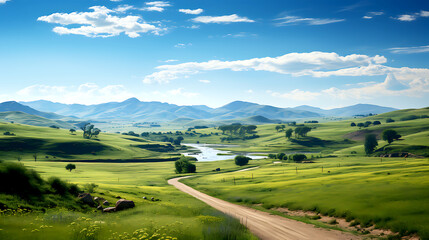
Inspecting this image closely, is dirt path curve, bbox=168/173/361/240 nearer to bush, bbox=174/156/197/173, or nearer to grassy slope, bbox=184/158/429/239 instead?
grassy slope, bbox=184/158/429/239

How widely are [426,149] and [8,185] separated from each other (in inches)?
8146

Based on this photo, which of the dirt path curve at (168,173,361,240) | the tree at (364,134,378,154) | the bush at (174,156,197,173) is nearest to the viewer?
the dirt path curve at (168,173,361,240)

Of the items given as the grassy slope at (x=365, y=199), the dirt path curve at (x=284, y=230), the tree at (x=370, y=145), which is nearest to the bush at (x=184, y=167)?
the grassy slope at (x=365, y=199)

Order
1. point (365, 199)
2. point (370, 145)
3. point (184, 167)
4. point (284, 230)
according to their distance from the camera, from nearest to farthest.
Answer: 1. point (284, 230)
2. point (365, 199)
3. point (184, 167)
4. point (370, 145)

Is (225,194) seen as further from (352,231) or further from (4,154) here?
(4,154)

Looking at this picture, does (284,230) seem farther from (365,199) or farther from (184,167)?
(184,167)

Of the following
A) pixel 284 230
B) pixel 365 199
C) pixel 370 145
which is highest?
pixel 365 199

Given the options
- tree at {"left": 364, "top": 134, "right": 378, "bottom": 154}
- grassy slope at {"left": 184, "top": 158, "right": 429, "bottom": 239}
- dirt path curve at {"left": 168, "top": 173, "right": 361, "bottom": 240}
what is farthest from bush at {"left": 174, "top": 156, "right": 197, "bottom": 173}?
tree at {"left": 364, "top": 134, "right": 378, "bottom": 154}

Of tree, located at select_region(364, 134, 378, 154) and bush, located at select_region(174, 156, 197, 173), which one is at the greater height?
tree, located at select_region(364, 134, 378, 154)

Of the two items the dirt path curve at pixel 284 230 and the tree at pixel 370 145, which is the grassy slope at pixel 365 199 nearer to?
the dirt path curve at pixel 284 230

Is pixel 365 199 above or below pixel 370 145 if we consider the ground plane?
above

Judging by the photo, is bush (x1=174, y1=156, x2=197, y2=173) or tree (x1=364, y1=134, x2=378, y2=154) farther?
tree (x1=364, y1=134, x2=378, y2=154)

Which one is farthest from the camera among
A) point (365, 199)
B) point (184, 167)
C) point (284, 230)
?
point (184, 167)

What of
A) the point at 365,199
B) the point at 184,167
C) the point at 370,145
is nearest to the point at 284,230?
the point at 365,199
